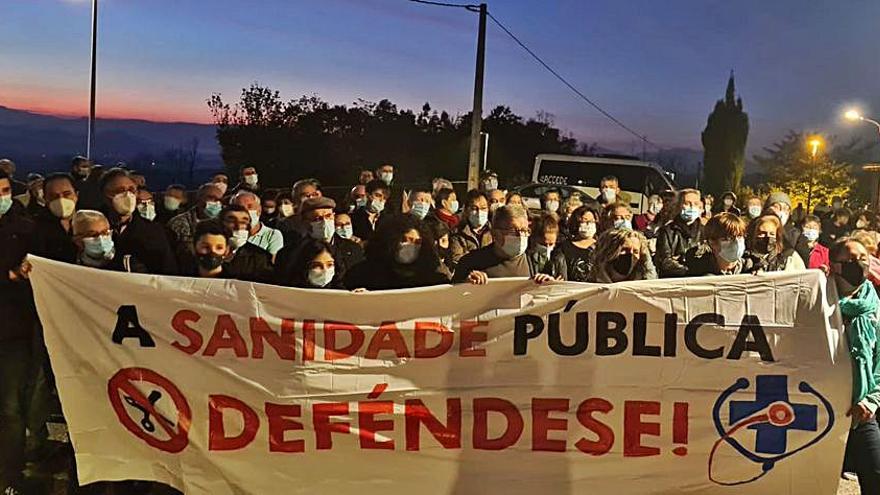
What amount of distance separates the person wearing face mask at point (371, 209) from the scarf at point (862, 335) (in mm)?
3888

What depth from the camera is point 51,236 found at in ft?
15.6

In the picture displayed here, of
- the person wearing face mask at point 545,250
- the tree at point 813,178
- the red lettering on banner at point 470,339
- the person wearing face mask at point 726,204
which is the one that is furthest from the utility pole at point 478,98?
the tree at point 813,178

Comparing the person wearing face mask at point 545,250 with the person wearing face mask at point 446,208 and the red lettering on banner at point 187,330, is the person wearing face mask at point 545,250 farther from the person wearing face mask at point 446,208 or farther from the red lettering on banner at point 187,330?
the red lettering on banner at point 187,330

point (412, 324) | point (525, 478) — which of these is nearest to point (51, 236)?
point (412, 324)

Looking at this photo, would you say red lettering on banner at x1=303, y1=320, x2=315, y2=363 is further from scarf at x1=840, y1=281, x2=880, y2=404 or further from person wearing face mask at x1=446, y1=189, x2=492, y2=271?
scarf at x1=840, y1=281, x2=880, y2=404

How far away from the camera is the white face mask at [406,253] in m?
4.64

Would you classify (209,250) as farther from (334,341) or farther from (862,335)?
(862,335)

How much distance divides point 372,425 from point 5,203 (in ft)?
8.12

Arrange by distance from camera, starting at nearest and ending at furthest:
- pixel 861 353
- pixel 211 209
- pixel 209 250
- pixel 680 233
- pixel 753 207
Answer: pixel 861 353
pixel 209 250
pixel 680 233
pixel 211 209
pixel 753 207

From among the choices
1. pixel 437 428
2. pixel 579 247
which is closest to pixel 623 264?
pixel 579 247

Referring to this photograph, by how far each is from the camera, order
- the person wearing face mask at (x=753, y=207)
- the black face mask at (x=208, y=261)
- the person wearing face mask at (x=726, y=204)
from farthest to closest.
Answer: the person wearing face mask at (x=726, y=204), the person wearing face mask at (x=753, y=207), the black face mask at (x=208, y=261)

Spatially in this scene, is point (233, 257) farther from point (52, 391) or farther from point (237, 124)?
point (237, 124)

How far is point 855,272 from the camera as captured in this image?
4.07m

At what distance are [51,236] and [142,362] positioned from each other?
3.84 feet
